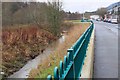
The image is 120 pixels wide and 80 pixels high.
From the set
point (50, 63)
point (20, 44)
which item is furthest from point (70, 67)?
point (20, 44)

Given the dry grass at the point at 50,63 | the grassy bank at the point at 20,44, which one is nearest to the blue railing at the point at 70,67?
the dry grass at the point at 50,63

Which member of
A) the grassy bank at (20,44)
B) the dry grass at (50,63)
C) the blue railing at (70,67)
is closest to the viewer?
the blue railing at (70,67)

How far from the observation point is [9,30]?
28500 millimetres

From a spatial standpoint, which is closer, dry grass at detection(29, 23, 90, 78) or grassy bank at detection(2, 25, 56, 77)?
dry grass at detection(29, 23, 90, 78)

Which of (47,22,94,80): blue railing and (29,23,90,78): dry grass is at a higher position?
(47,22,94,80): blue railing

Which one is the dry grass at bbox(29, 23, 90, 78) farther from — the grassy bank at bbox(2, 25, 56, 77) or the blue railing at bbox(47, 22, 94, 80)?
the blue railing at bbox(47, 22, 94, 80)

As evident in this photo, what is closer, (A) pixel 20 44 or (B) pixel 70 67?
(B) pixel 70 67

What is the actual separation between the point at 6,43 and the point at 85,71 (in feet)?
65.5

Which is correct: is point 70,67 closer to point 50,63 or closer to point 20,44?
point 50,63

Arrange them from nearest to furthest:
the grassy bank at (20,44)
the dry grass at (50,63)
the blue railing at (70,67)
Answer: the blue railing at (70,67) < the dry grass at (50,63) < the grassy bank at (20,44)

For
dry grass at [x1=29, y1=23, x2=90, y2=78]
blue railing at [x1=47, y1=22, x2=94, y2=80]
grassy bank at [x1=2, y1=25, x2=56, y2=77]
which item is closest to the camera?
blue railing at [x1=47, y1=22, x2=94, y2=80]

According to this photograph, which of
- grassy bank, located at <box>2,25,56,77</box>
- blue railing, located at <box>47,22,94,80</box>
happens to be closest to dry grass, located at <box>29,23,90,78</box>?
grassy bank, located at <box>2,25,56,77</box>

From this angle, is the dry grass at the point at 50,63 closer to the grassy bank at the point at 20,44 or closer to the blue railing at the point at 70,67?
the grassy bank at the point at 20,44

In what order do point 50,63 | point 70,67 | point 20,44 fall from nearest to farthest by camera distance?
point 70,67 < point 50,63 < point 20,44
